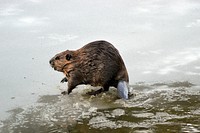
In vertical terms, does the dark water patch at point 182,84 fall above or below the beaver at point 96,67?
below

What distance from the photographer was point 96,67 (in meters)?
4.77

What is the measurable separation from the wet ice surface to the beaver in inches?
4.8

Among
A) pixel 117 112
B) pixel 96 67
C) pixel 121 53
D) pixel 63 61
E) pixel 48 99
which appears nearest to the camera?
pixel 117 112

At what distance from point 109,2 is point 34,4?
1.21 metres

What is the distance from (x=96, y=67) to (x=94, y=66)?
3cm

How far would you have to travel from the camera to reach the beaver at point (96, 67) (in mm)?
4699

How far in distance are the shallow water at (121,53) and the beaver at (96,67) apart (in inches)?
5.1

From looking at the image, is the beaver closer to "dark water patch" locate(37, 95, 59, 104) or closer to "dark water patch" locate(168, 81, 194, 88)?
"dark water patch" locate(37, 95, 59, 104)

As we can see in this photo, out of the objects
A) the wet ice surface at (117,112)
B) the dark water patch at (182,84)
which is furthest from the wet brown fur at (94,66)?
the dark water patch at (182,84)

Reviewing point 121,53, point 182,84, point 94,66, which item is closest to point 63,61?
point 94,66

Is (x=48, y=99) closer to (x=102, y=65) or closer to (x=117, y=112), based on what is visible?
(x=102, y=65)

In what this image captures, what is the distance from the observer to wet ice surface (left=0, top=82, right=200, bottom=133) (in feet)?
12.3

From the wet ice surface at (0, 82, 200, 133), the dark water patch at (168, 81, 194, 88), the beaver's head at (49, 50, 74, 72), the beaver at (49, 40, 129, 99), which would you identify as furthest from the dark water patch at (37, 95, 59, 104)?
the dark water patch at (168, 81, 194, 88)

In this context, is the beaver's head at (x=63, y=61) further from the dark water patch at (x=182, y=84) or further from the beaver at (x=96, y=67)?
the dark water patch at (x=182, y=84)
